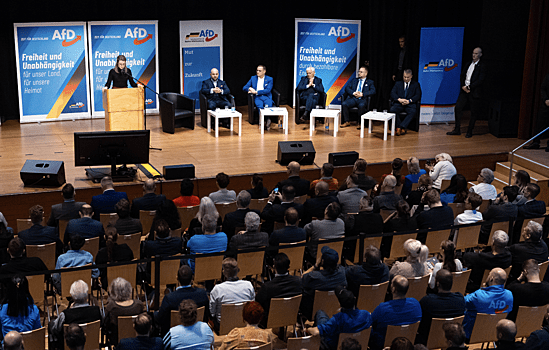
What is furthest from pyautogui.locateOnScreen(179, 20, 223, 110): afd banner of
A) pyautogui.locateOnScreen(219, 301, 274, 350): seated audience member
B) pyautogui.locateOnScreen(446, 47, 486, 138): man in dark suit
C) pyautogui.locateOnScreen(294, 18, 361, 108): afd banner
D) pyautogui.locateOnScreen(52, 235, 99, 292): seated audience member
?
pyautogui.locateOnScreen(219, 301, 274, 350): seated audience member

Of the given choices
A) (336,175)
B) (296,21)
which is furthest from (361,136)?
(296,21)

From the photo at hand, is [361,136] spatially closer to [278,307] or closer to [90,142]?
[90,142]

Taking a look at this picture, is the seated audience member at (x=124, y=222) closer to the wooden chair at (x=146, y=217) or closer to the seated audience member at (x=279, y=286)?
the wooden chair at (x=146, y=217)

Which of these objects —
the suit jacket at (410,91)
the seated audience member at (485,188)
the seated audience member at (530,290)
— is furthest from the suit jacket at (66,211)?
the suit jacket at (410,91)

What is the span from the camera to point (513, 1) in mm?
11461

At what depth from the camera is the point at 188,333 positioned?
416 cm

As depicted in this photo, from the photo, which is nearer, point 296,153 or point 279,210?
point 279,210

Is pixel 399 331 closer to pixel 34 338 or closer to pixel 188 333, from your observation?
pixel 188 333

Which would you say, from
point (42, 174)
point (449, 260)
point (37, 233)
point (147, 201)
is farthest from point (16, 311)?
point (42, 174)

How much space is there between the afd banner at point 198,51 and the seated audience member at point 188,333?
865 cm

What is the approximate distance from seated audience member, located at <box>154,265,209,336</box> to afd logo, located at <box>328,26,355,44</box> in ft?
28.5

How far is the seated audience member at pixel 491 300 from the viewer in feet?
15.6

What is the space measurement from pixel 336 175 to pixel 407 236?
3.23m

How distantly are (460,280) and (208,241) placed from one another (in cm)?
218
